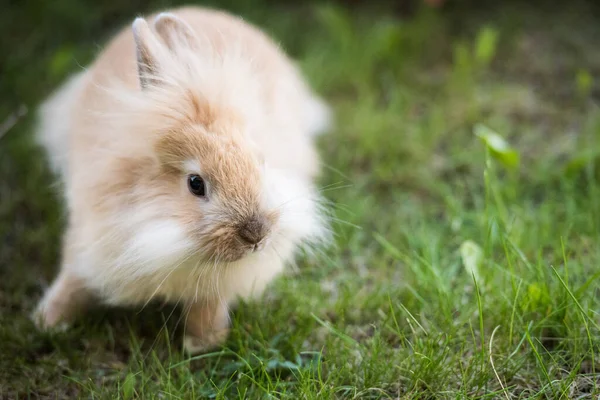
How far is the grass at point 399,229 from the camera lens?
1.90 metres

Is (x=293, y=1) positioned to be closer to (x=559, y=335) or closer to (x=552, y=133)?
(x=552, y=133)

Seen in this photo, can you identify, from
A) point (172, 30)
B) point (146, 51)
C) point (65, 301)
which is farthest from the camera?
point (65, 301)

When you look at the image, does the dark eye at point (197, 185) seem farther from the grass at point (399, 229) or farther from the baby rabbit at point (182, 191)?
the grass at point (399, 229)

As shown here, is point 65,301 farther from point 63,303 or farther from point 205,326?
point 205,326

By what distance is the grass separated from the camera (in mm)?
1899

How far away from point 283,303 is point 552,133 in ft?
6.04

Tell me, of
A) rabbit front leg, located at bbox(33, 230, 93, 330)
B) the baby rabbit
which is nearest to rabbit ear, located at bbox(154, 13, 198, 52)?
the baby rabbit

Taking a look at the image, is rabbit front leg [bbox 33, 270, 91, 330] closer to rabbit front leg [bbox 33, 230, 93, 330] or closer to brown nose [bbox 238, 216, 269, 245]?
rabbit front leg [bbox 33, 230, 93, 330]

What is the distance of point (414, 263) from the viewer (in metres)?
2.33

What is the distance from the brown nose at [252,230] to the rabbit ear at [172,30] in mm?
656

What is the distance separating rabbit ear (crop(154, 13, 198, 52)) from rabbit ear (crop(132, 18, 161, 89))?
115 mm

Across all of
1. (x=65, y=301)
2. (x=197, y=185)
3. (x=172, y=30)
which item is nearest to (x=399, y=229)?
(x=197, y=185)

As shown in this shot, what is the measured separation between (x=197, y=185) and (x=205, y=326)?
55 cm

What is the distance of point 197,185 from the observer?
6.02 ft
